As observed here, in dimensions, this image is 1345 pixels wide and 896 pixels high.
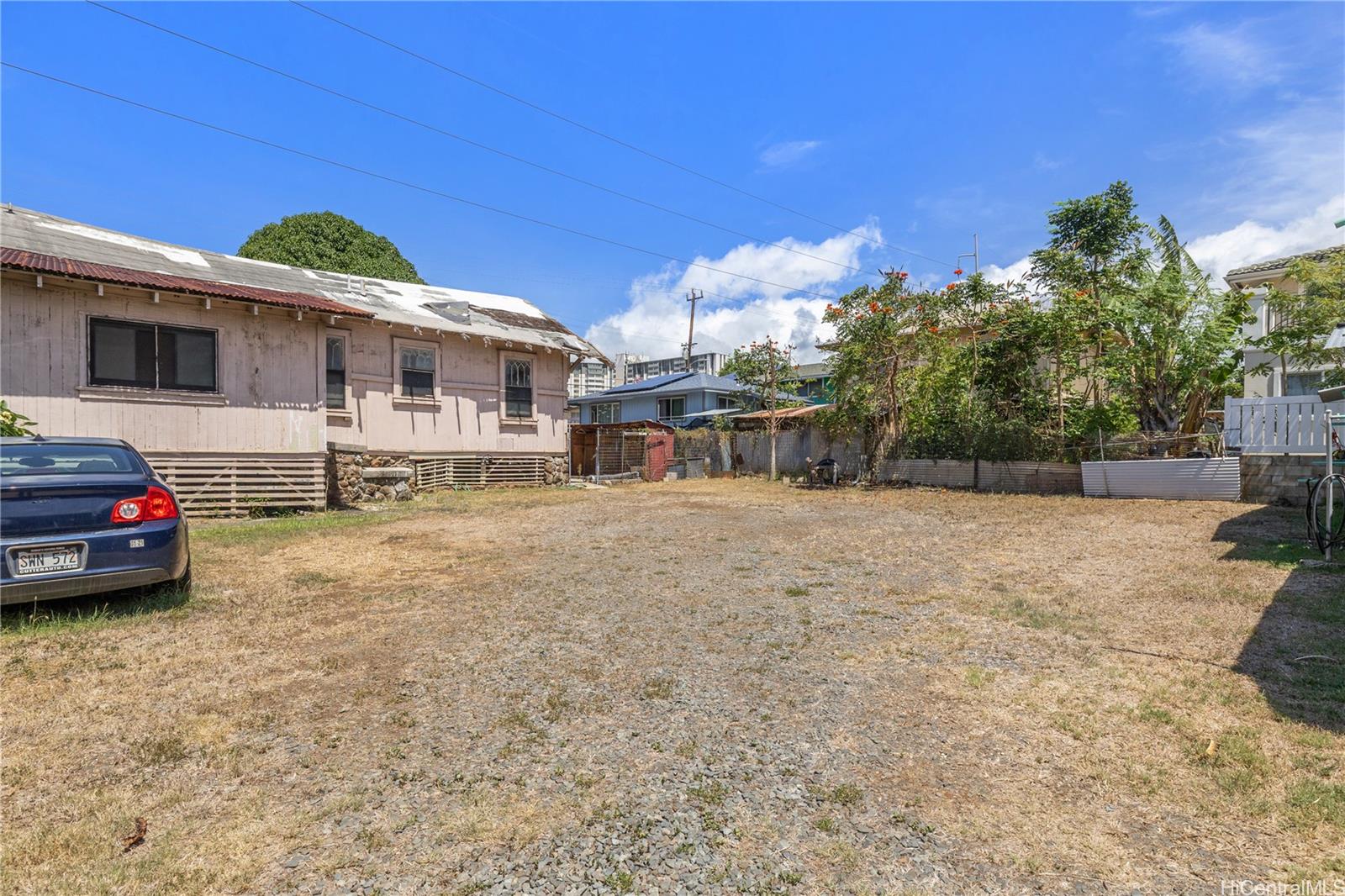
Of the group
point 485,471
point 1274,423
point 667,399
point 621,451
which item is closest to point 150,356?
point 485,471

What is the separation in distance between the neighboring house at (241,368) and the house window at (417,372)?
0.03m

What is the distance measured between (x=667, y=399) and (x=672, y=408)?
57cm

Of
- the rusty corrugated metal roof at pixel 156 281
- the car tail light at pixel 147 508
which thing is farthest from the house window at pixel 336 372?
the car tail light at pixel 147 508

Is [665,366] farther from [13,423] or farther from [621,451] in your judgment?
[13,423]

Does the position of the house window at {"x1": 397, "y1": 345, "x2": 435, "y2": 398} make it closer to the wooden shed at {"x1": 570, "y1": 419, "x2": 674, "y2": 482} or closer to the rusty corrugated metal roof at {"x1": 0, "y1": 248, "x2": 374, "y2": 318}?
the rusty corrugated metal roof at {"x1": 0, "y1": 248, "x2": 374, "y2": 318}

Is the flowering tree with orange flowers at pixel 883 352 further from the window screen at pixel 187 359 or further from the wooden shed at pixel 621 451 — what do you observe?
the window screen at pixel 187 359

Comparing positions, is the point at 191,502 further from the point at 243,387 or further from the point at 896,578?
the point at 896,578

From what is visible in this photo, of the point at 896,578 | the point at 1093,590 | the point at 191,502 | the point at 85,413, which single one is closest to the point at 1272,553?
the point at 1093,590

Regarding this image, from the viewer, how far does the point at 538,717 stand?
345cm

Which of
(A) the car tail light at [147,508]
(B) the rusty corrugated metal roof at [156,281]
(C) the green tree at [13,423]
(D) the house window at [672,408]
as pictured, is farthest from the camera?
(D) the house window at [672,408]

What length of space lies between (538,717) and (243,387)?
11024 mm

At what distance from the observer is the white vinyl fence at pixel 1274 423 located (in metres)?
9.90

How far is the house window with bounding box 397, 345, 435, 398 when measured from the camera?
619 inches

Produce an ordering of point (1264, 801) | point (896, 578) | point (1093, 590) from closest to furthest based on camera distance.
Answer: point (1264, 801) → point (1093, 590) → point (896, 578)
